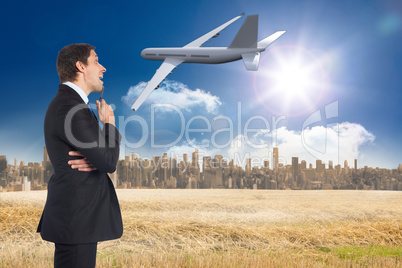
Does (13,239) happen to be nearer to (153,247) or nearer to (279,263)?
(153,247)

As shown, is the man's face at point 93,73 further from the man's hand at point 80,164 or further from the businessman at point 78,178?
the man's hand at point 80,164

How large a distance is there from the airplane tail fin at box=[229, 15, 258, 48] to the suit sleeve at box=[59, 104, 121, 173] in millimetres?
5800

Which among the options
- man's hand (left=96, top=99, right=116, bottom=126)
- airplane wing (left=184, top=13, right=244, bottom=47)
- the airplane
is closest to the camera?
man's hand (left=96, top=99, right=116, bottom=126)

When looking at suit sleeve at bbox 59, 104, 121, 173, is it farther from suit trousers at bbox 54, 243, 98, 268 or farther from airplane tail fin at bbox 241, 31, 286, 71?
airplane tail fin at bbox 241, 31, 286, 71

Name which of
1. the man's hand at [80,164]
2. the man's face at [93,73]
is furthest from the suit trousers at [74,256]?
the man's face at [93,73]

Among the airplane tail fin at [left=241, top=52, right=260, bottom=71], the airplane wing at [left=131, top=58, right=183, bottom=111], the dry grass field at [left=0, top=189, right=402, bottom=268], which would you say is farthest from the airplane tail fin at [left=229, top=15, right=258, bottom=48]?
the dry grass field at [left=0, top=189, right=402, bottom=268]

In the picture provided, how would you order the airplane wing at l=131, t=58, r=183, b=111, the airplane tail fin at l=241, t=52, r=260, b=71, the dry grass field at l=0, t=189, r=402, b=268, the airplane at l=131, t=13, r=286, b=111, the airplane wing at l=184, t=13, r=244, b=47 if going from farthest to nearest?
1. the airplane wing at l=184, t=13, r=244, b=47
2. the airplane at l=131, t=13, r=286, b=111
3. the airplane tail fin at l=241, t=52, r=260, b=71
4. the airplane wing at l=131, t=58, r=183, b=111
5. the dry grass field at l=0, t=189, r=402, b=268

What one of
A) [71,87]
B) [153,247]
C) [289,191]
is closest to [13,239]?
[153,247]

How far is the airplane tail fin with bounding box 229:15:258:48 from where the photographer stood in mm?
7074

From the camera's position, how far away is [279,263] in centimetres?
387

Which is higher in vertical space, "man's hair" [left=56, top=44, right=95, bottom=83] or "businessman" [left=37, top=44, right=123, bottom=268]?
"man's hair" [left=56, top=44, right=95, bottom=83]

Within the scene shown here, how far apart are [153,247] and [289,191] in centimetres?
663

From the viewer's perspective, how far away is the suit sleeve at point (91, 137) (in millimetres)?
1753

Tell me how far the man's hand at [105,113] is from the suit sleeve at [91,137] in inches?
2.5
